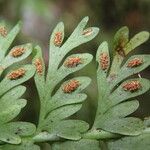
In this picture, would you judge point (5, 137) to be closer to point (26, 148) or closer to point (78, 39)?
point (26, 148)

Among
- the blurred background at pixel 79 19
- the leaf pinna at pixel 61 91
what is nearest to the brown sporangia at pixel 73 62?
the leaf pinna at pixel 61 91

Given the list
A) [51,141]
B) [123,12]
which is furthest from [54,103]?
[123,12]

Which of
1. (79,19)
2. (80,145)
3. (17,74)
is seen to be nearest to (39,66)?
(17,74)

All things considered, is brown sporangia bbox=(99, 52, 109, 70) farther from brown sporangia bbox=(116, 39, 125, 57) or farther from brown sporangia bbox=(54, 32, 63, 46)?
brown sporangia bbox=(54, 32, 63, 46)

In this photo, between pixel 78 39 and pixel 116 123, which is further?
pixel 78 39

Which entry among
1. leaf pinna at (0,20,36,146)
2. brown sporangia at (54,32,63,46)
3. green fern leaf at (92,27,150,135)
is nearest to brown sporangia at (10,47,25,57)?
leaf pinna at (0,20,36,146)

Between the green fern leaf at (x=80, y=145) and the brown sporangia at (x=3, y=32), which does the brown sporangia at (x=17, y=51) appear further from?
the green fern leaf at (x=80, y=145)
